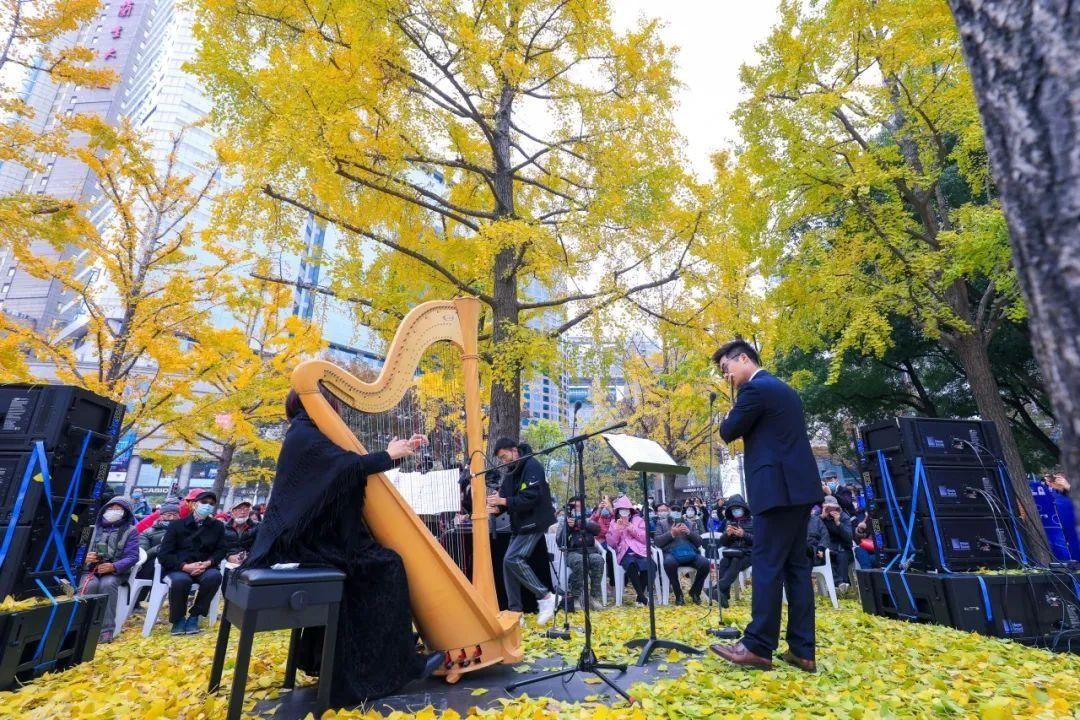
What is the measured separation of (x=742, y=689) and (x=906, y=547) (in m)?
3.31

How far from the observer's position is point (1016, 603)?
4695 mm

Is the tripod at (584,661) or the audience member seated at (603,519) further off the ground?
the audience member seated at (603,519)

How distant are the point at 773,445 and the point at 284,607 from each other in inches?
117

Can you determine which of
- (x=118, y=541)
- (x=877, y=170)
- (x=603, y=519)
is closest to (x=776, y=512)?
(x=877, y=170)

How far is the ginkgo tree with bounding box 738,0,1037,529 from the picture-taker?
7.15 metres

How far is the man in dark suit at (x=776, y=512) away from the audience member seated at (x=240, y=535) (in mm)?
5340

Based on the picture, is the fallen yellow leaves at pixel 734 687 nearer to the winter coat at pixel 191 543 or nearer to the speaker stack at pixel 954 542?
the speaker stack at pixel 954 542

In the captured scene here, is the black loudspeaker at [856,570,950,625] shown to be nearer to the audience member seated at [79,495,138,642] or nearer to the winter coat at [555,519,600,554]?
the winter coat at [555,519,600,554]

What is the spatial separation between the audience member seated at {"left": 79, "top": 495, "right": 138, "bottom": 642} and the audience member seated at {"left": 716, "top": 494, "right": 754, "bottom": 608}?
7113mm

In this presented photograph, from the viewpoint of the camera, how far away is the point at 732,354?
392cm

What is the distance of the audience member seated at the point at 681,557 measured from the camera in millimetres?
7895

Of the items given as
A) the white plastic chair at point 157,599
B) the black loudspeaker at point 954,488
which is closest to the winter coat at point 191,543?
the white plastic chair at point 157,599

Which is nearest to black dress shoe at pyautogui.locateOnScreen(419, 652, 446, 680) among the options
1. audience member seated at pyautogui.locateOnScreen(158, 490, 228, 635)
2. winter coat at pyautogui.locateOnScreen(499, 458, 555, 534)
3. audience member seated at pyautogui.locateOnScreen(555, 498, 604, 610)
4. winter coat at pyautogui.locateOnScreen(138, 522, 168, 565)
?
winter coat at pyautogui.locateOnScreen(499, 458, 555, 534)

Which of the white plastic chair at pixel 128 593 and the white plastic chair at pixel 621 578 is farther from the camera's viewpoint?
the white plastic chair at pixel 621 578
